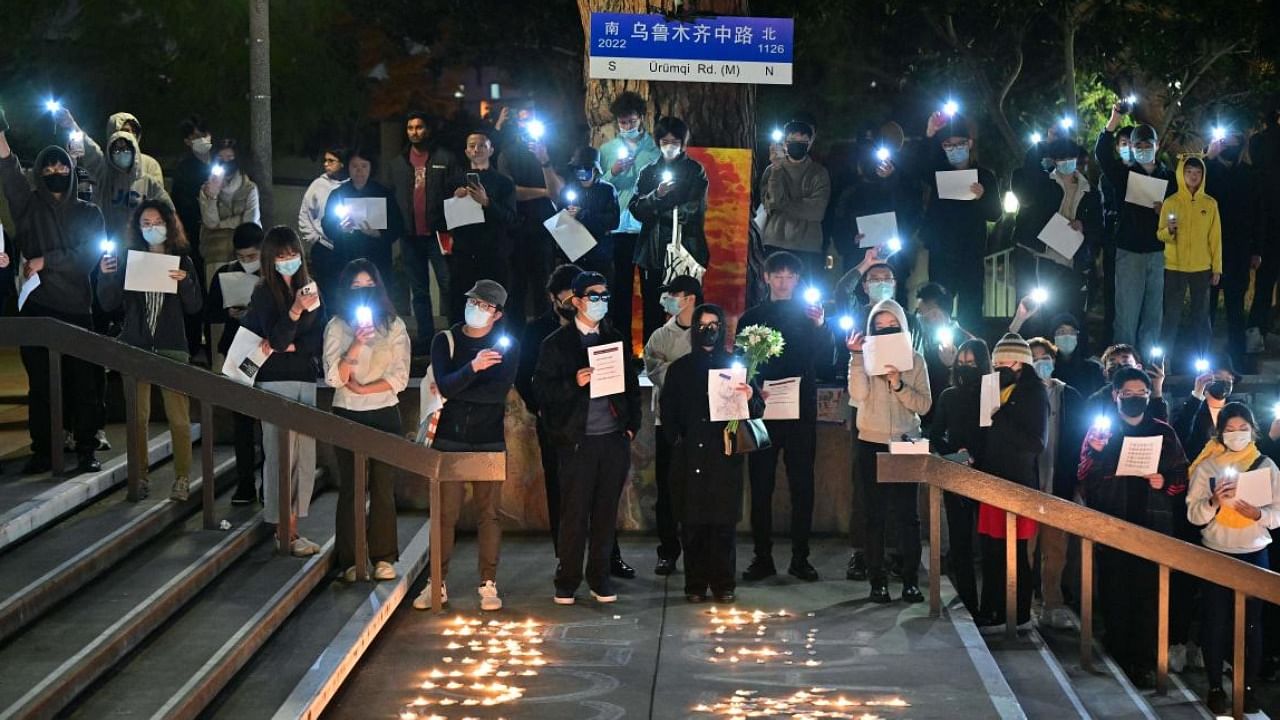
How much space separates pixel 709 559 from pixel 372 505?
2.15 m

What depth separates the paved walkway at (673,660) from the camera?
918cm

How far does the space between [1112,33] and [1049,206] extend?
8849 mm

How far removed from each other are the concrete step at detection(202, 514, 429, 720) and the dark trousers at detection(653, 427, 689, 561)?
1660mm

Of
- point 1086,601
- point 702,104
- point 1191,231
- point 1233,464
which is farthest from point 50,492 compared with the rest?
point 1191,231

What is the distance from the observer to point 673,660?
997cm

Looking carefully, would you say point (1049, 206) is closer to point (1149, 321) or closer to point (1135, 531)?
point (1149, 321)

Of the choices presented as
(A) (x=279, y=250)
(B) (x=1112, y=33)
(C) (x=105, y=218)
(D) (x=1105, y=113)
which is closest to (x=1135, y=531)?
(A) (x=279, y=250)

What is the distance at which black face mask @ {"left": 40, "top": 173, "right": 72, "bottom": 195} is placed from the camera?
467 inches

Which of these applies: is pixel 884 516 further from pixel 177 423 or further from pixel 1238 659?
pixel 177 423

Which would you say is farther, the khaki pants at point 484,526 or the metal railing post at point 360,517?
the khaki pants at point 484,526

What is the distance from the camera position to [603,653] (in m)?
10.1

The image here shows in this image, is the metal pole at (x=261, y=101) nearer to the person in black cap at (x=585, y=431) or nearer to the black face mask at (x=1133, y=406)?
the person in black cap at (x=585, y=431)

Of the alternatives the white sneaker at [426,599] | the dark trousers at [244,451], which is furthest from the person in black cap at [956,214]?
the dark trousers at [244,451]

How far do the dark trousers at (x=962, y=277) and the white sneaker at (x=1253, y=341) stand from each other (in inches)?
106
